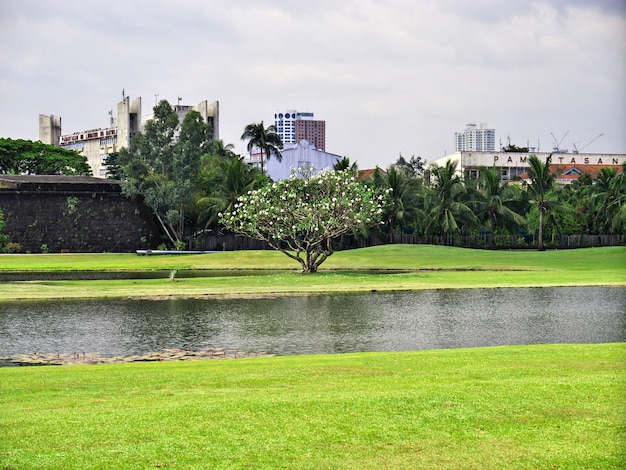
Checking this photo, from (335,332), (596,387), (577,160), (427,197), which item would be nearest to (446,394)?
(596,387)

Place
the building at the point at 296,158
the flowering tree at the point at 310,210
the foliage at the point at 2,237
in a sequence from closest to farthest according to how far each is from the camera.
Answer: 1. the flowering tree at the point at 310,210
2. the foliage at the point at 2,237
3. the building at the point at 296,158

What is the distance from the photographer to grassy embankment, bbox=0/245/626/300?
133 feet

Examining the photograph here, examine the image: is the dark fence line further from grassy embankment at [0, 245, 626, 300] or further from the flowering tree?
the flowering tree

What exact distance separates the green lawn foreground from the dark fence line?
7223cm

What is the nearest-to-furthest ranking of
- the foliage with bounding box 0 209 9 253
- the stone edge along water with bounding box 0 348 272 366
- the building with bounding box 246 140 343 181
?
the stone edge along water with bounding box 0 348 272 366, the foliage with bounding box 0 209 9 253, the building with bounding box 246 140 343 181

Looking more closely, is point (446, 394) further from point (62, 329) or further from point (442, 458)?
point (62, 329)

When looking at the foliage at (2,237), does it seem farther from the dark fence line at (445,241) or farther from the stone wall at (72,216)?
the dark fence line at (445,241)

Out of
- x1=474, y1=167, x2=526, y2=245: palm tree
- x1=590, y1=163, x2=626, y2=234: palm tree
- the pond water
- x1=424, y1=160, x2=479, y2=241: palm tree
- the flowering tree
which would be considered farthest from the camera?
x1=474, y1=167, x2=526, y2=245: palm tree

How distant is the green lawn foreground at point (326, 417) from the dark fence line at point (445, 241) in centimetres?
7223

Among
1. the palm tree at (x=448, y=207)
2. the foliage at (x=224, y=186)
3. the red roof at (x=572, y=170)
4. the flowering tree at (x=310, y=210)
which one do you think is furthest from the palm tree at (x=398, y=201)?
the red roof at (x=572, y=170)

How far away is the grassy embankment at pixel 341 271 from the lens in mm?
40438

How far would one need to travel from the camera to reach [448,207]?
276 ft

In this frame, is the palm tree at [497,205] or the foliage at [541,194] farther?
the palm tree at [497,205]

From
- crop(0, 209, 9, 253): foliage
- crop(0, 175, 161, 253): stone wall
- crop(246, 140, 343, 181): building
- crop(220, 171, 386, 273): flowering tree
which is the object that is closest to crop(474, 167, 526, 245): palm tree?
crop(0, 175, 161, 253): stone wall
